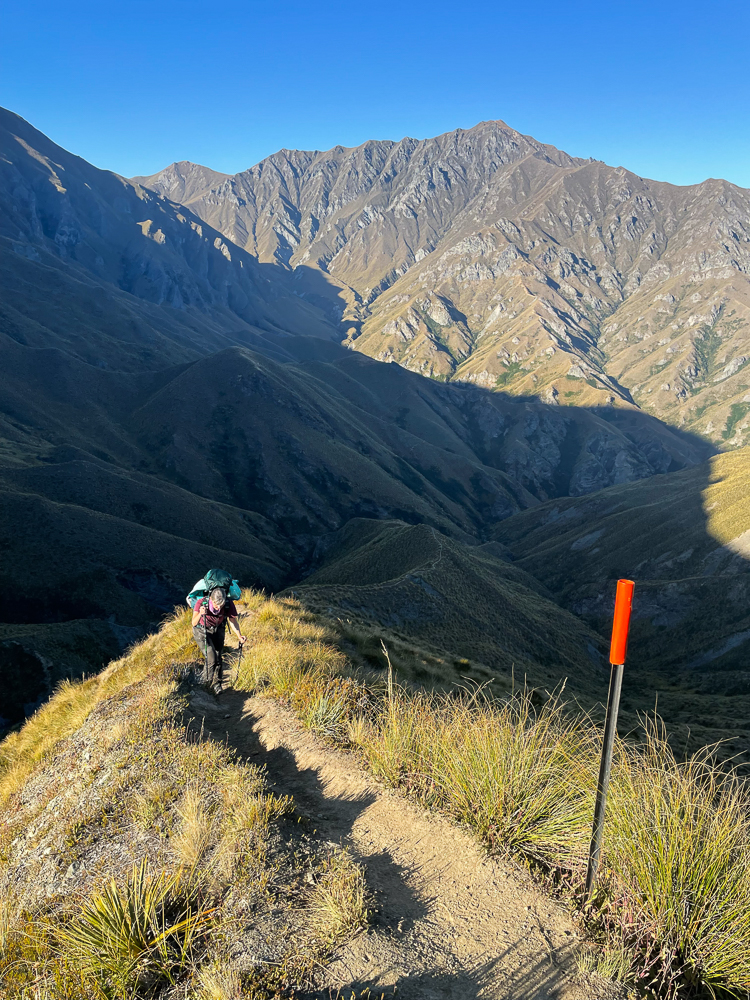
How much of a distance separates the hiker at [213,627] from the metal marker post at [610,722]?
25.2 feet

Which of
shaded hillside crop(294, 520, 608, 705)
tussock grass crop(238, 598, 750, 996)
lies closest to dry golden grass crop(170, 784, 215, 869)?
tussock grass crop(238, 598, 750, 996)

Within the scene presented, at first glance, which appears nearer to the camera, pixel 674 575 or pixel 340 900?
pixel 340 900

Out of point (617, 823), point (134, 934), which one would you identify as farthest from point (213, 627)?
point (617, 823)

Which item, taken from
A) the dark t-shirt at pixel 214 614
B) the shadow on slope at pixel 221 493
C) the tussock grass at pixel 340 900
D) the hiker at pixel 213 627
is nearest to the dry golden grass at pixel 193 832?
the tussock grass at pixel 340 900

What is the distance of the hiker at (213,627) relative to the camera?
11.0 metres

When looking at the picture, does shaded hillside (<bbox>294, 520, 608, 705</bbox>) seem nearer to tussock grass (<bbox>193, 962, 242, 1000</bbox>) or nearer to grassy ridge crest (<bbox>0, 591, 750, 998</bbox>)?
grassy ridge crest (<bbox>0, 591, 750, 998</bbox>)

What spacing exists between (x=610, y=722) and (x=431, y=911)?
245cm

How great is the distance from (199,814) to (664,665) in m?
69.6

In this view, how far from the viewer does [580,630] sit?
220ft

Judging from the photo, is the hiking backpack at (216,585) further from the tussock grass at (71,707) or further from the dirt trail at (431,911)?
the dirt trail at (431,911)

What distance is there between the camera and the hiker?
1101 cm

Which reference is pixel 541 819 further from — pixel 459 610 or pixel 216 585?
pixel 459 610

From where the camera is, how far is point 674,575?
8125 cm

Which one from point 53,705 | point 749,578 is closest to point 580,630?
point 749,578
